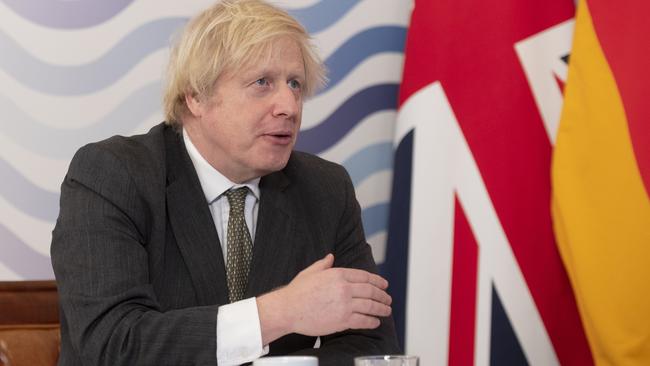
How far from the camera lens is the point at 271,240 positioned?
2.16 meters

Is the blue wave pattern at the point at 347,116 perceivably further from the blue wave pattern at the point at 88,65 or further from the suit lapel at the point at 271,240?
the suit lapel at the point at 271,240

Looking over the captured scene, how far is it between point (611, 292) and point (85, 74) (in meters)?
1.64

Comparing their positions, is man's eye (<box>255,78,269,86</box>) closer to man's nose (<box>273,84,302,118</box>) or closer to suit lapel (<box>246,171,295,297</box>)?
man's nose (<box>273,84,302,118</box>)

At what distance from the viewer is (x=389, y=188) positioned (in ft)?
10.2

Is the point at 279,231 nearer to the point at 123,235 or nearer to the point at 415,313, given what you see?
the point at 123,235

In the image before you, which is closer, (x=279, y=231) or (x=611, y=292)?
(x=279, y=231)

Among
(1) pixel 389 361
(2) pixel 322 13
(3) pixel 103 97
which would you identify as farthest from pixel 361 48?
(1) pixel 389 361

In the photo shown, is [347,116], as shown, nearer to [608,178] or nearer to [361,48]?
[361,48]

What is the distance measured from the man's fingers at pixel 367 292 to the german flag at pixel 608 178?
945 mm

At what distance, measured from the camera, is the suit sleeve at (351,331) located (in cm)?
197

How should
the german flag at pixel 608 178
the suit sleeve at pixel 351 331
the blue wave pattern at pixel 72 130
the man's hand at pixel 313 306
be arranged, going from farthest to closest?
1. the blue wave pattern at pixel 72 130
2. the german flag at pixel 608 178
3. the suit sleeve at pixel 351 331
4. the man's hand at pixel 313 306

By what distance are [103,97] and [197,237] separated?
40.7 inches

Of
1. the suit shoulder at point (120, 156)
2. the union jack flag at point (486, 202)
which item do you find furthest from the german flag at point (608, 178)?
the suit shoulder at point (120, 156)

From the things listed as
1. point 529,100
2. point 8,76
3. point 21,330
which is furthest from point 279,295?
point 8,76
